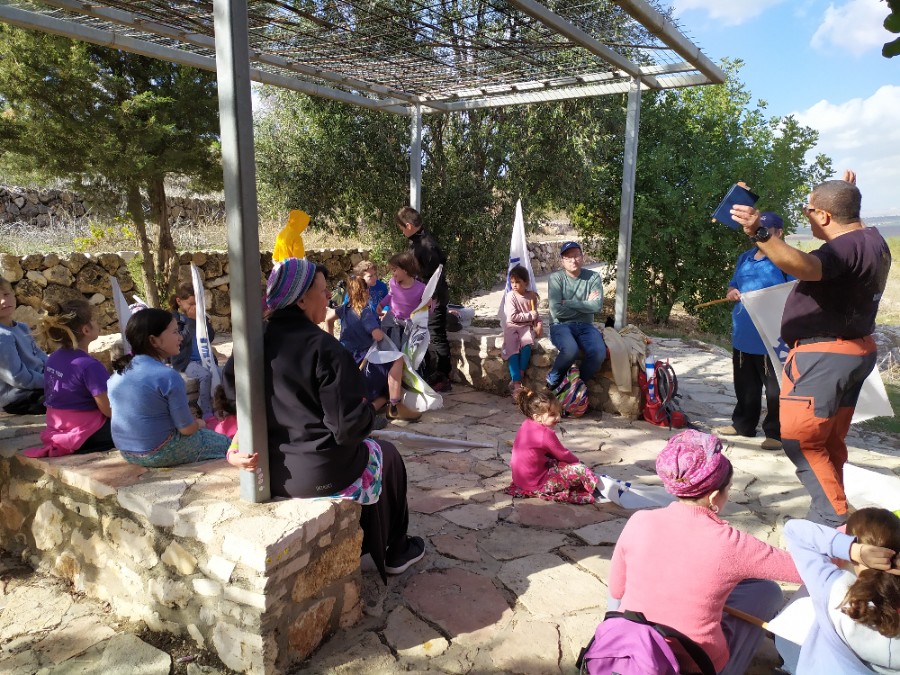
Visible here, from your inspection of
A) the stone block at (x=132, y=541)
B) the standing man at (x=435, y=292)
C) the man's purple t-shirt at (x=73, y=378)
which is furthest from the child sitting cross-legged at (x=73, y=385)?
the standing man at (x=435, y=292)

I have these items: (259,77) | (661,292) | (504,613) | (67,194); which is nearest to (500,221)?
(661,292)

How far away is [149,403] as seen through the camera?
3.10 metres

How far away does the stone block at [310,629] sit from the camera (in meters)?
2.51

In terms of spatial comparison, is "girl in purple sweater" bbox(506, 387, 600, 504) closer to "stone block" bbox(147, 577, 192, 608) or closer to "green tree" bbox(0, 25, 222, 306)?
"stone block" bbox(147, 577, 192, 608)

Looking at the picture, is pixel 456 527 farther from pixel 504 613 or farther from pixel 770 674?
pixel 770 674

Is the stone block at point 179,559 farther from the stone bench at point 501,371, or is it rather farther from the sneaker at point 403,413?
the stone bench at point 501,371

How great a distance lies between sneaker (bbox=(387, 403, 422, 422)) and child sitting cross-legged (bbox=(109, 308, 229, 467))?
268 cm

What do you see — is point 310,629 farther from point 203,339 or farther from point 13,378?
point 203,339

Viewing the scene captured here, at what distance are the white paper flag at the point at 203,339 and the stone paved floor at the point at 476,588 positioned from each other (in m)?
1.66

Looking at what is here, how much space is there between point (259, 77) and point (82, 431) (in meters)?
4.10

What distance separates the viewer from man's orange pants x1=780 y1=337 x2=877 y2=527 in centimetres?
312

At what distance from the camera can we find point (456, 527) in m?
3.70

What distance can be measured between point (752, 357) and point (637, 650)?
12.7 feet

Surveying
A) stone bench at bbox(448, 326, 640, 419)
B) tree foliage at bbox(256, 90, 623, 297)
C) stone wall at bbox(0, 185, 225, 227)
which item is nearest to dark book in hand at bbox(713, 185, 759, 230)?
stone bench at bbox(448, 326, 640, 419)
